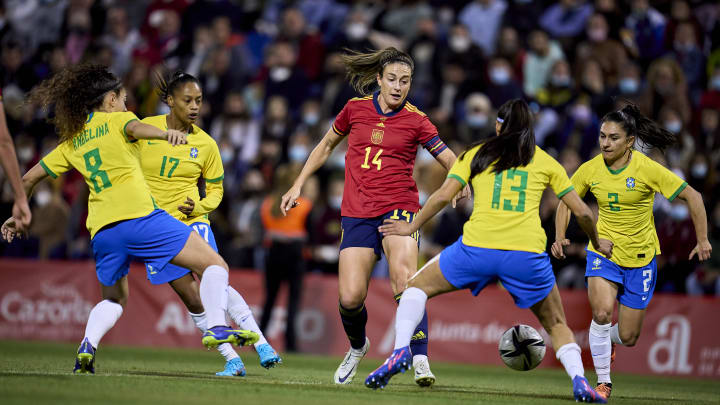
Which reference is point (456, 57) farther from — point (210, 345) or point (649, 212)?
point (210, 345)

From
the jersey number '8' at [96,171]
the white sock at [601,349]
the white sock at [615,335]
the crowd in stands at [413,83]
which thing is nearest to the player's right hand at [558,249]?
the white sock at [601,349]

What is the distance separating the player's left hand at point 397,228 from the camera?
7449 mm

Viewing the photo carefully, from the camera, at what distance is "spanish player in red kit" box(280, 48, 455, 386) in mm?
8211

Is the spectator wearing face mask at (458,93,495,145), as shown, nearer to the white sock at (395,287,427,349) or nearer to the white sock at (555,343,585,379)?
the white sock at (395,287,427,349)

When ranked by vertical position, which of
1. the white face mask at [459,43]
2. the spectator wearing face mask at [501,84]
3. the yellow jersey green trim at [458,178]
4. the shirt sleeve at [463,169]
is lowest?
the yellow jersey green trim at [458,178]

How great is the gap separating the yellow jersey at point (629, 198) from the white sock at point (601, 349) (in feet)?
2.30

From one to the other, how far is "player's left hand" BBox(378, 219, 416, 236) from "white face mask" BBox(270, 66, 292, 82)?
10355mm

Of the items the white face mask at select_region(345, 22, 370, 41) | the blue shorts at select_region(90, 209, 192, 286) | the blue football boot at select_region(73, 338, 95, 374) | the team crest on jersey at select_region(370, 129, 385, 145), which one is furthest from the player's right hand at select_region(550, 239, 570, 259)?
the white face mask at select_region(345, 22, 370, 41)

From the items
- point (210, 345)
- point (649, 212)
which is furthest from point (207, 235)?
point (649, 212)

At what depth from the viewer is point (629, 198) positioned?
903cm

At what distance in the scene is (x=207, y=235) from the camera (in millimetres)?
8836

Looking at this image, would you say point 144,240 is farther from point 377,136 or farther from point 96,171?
point 377,136

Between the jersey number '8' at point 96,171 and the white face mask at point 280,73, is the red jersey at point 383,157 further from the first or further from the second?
the white face mask at point 280,73

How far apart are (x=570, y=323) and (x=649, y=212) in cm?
493
